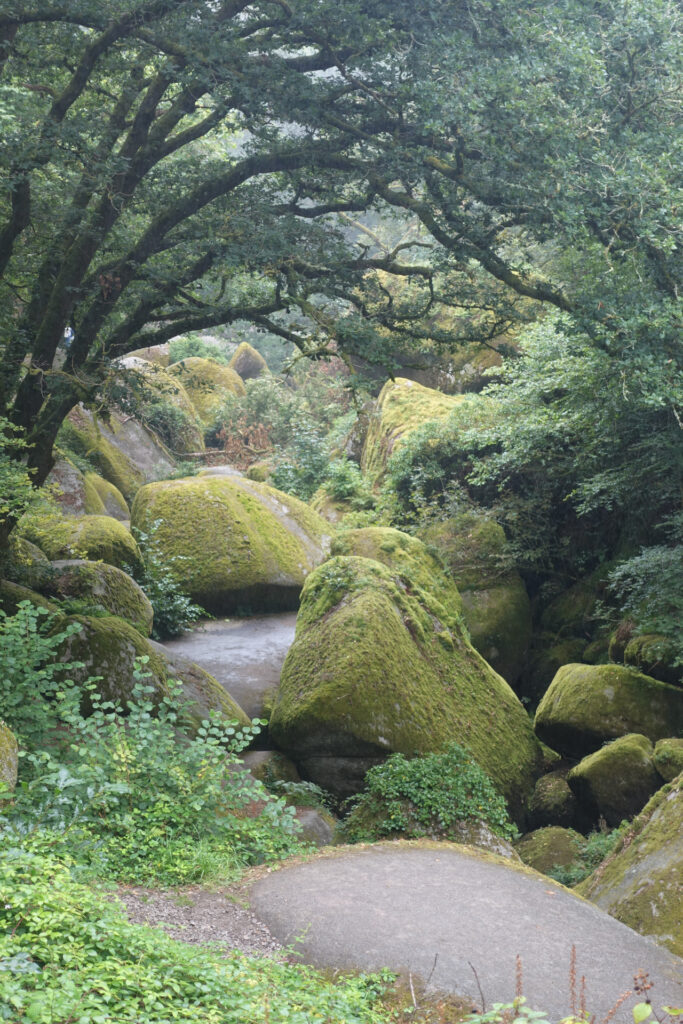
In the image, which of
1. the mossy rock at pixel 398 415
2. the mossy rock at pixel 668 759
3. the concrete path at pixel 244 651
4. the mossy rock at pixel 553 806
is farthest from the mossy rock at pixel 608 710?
the mossy rock at pixel 398 415

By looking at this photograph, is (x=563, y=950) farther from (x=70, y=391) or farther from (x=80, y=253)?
(x=80, y=253)

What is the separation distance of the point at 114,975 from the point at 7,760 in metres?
1.67

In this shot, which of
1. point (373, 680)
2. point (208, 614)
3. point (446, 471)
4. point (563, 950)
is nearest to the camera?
point (563, 950)

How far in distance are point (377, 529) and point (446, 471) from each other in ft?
18.0

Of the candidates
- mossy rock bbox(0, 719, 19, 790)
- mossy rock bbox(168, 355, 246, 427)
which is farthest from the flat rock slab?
mossy rock bbox(168, 355, 246, 427)

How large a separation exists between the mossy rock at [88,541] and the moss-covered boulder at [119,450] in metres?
6.62

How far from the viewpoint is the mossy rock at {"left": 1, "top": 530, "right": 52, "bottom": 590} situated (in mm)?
9009

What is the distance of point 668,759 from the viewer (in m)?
9.22

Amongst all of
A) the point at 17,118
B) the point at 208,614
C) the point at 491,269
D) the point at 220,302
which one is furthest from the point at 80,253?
the point at 208,614

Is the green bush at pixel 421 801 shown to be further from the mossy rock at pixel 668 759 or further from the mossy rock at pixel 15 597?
the mossy rock at pixel 15 597

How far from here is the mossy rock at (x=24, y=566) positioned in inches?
355

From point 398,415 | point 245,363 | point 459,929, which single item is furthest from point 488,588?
point 245,363

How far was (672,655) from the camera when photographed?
1049 cm

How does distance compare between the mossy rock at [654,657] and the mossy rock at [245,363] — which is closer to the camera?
the mossy rock at [654,657]
